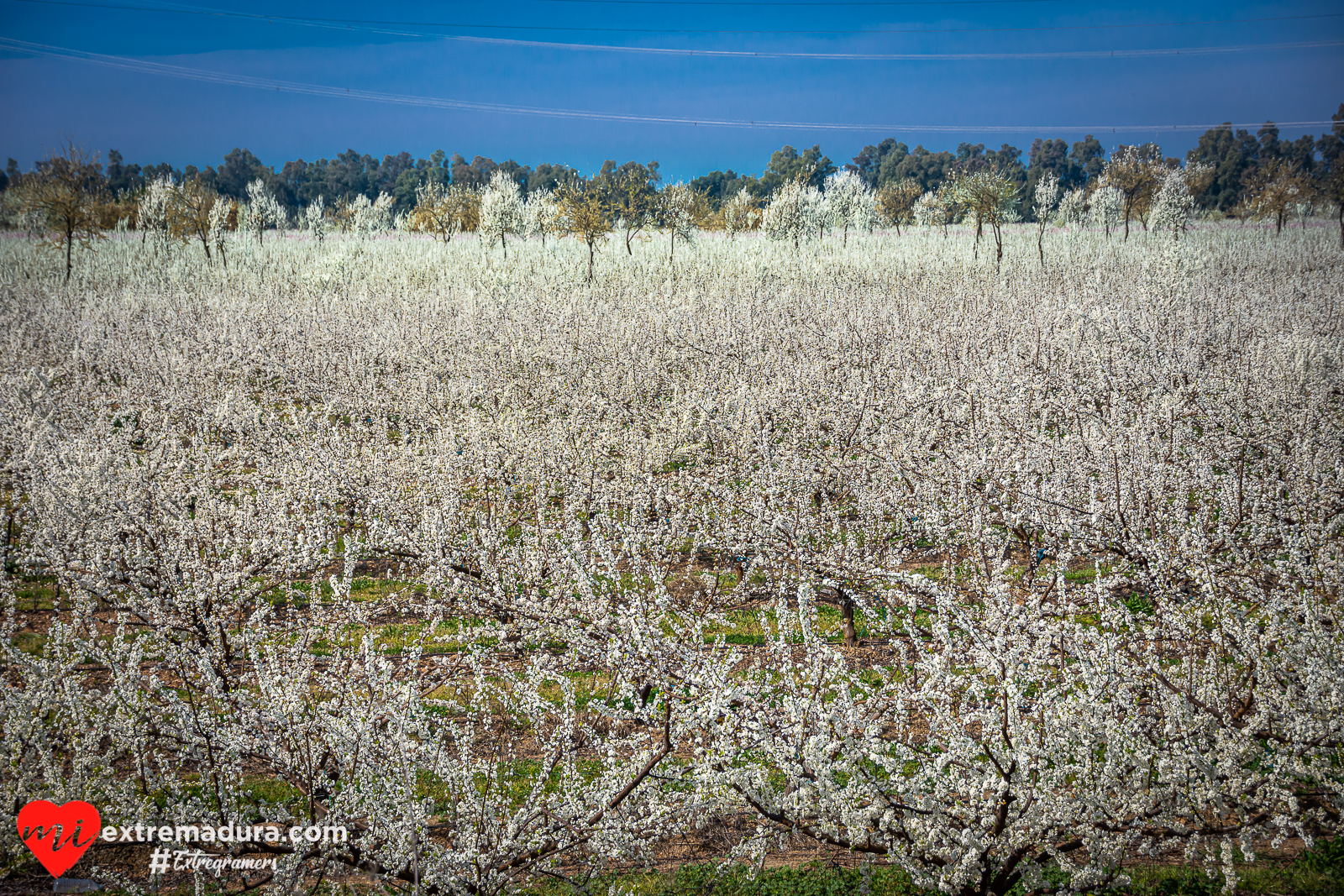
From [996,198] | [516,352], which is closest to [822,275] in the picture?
[996,198]

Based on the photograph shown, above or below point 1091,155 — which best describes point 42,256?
below

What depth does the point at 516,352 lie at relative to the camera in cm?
1057

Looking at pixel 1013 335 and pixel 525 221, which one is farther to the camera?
pixel 525 221

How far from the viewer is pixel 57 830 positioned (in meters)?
2.78

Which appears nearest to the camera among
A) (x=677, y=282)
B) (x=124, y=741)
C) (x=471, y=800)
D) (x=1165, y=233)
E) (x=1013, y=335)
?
(x=471, y=800)

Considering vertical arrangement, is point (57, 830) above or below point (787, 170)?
below

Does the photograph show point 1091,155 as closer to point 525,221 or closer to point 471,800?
point 525,221

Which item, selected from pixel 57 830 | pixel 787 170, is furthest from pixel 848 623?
pixel 787 170

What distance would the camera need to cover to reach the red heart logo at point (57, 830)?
2.71 m

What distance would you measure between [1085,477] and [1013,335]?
5.75 m

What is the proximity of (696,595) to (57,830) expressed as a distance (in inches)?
138

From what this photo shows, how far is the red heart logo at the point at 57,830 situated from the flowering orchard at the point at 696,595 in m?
0.06

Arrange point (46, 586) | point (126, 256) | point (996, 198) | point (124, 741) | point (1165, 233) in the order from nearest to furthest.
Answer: point (124, 741)
point (46, 586)
point (996, 198)
point (126, 256)
point (1165, 233)

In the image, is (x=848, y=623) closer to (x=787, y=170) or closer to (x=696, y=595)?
(x=696, y=595)
